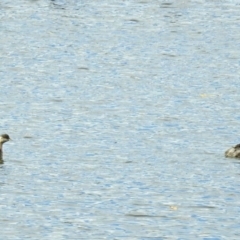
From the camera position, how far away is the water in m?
32.0

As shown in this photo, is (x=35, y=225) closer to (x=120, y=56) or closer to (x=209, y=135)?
(x=209, y=135)

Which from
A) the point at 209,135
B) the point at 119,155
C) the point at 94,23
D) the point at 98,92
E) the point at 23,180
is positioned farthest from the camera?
the point at 94,23

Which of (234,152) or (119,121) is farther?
(119,121)

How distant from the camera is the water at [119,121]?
3200 centimetres

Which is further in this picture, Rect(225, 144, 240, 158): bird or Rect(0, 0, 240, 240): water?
Rect(225, 144, 240, 158): bird

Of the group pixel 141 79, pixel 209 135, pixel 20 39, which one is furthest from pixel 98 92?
pixel 20 39

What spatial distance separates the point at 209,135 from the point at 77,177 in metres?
5.90

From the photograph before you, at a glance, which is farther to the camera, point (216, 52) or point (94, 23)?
point (94, 23)

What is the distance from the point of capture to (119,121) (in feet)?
137

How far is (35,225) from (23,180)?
3.85 metres

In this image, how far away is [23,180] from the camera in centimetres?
3491

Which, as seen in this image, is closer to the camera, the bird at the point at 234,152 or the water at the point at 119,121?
the water at the point at 119,121

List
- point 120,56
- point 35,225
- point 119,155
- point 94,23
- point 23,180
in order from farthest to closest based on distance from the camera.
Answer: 1. point 94,23
2. point 120,56
3. point 119,155
4. point 23,180
5. point 35,225

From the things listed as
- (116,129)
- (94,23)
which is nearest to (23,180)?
(116,129)
